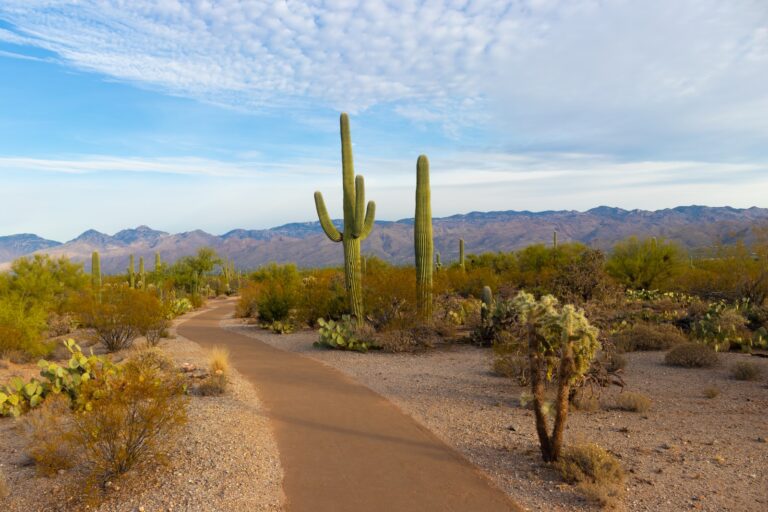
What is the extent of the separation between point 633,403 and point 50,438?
849 centimetres

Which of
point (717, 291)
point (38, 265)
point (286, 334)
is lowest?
point (286, 334)

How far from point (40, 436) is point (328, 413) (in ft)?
13.0

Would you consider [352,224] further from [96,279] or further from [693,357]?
[96,279]

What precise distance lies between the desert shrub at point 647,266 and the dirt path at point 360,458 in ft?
68.4

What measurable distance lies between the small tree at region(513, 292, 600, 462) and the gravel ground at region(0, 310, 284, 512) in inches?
124

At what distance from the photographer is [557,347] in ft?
21.7

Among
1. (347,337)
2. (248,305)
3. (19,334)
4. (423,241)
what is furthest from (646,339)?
(248,305)

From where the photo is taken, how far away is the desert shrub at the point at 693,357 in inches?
478

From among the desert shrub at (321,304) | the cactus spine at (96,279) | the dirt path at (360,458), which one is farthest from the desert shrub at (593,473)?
the cactus spine at (96,279)

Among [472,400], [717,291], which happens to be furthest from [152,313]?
[717,291]

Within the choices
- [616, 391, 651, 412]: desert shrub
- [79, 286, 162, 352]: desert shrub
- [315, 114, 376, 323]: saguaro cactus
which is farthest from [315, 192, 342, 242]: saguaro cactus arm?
[616, 391, 651, 412]: desert shrub

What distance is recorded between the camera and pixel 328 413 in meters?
9.02

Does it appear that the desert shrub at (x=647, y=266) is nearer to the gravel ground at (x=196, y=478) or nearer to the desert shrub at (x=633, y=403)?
the desert shrub at (x=633, y=403)

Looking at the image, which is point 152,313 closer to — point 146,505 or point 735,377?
point 146,505
